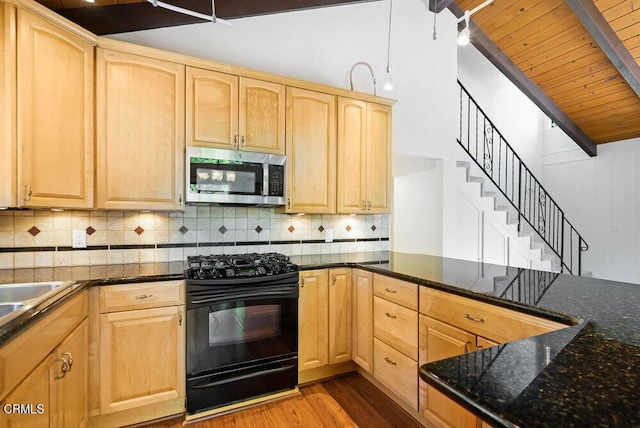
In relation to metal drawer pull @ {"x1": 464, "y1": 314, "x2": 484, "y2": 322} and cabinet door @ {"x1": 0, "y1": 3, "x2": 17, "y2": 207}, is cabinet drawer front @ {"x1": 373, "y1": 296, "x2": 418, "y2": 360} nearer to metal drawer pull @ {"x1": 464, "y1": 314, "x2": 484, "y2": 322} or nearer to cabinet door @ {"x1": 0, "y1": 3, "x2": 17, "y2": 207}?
metal drawer pull @ {"x1": 464, "y1": 314, "x2": 484, "y2": 322}

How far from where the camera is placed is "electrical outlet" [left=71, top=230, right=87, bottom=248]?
7.29 ft

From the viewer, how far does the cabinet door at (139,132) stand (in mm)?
2064

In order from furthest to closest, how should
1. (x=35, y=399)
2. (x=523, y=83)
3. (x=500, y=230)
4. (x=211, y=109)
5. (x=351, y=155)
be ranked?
(x=523, y=83) < (x=500, y=230) < (x=351, y=155) < (x=211, y=109) < (x=35, y=399)

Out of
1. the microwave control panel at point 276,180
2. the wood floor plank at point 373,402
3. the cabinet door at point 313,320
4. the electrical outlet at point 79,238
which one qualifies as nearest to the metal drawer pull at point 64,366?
the electrical outlet at point 79,238

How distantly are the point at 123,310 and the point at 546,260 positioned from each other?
5.33 m

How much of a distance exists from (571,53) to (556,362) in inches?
186

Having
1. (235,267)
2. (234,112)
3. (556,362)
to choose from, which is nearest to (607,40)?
(234,112)

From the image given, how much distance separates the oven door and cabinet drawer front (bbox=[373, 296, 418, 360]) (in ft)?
1.99

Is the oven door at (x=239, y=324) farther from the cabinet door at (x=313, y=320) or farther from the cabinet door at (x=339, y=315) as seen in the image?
the cabinet door at (x=339, y=315)

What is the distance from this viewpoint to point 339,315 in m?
2.56

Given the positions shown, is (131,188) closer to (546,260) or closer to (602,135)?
(546,260)

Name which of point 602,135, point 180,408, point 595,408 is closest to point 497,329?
point 595,408

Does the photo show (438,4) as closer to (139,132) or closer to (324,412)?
(139,132)

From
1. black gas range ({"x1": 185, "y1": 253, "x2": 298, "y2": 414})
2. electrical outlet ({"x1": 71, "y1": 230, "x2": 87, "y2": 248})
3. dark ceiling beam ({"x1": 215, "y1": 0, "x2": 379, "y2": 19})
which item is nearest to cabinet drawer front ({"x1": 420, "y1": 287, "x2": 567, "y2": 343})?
black gas range ({"x1": 185, "y1": 253, "x2": 298, "y2": 414})
